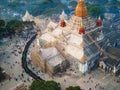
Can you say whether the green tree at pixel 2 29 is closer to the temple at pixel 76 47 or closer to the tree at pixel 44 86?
the temple at pixel 76 47

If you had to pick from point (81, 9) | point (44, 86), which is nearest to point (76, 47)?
point (81, 9)

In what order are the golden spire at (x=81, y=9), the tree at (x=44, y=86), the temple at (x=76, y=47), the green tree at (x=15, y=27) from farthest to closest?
the green tree at (x=15, y=27) < the golden spire at (x=81, y=9) < the temple at (x=76, y=47) < the tree at (x=44, y=86)

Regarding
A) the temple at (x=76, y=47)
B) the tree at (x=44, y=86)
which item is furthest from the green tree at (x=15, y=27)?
the tree at (x=44, y=86)

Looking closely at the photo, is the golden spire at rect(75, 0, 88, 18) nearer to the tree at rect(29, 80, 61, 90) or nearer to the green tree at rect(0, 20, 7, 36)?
the tree at rect(29, 80, 61, 90)

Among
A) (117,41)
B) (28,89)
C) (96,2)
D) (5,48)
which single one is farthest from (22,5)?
(28,89)

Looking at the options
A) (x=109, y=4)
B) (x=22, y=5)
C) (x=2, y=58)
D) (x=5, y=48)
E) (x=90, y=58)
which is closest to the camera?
(x=90, y=58)

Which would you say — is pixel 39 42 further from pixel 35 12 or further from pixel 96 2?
pixel 96 2

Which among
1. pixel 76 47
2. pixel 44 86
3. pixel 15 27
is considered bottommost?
pixel 44 86

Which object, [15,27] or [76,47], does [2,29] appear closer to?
[15,27]
